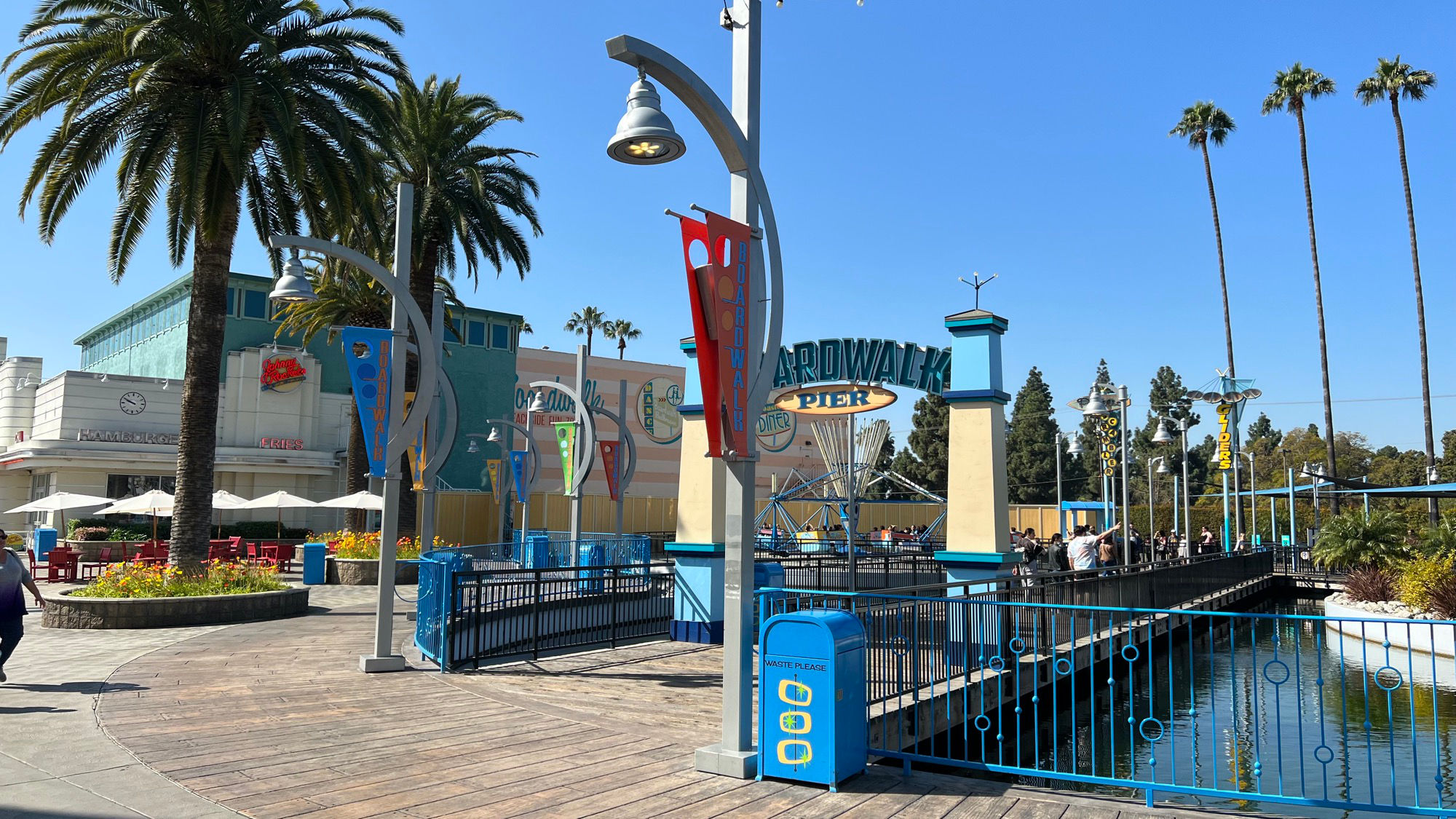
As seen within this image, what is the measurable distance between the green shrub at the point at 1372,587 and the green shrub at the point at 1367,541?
326 cm

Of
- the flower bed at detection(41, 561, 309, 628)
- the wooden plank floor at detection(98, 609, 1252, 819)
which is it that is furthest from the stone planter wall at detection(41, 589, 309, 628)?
the wooden plank floor at detection(98, 609, 1252, 819)

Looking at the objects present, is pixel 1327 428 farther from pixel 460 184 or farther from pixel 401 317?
pixel 401 317

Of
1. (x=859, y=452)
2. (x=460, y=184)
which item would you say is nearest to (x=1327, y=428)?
(x=859, y=452)

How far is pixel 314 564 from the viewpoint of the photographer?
24.9m

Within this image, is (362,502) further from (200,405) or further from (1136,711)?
(1136,711)

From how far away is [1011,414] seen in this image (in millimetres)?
86562

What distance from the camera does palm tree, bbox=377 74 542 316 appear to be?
26.7m

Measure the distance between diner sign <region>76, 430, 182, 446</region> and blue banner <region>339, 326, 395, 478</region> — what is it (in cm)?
3175

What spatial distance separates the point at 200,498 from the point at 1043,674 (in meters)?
14.3

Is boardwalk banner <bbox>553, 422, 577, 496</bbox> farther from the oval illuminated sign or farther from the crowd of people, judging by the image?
the crowd of people

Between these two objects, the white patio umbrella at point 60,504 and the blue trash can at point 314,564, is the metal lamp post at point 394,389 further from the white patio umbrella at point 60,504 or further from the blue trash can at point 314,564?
the white patio umbrella at point 60,504

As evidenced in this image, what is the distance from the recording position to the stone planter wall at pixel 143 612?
15.4 metres

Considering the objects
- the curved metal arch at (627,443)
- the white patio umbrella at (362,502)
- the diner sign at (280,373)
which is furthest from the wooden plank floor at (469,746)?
the diner sign at (280,373)

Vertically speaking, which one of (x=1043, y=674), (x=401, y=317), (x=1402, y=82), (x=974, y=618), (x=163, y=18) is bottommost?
(x=1043, y=674)
